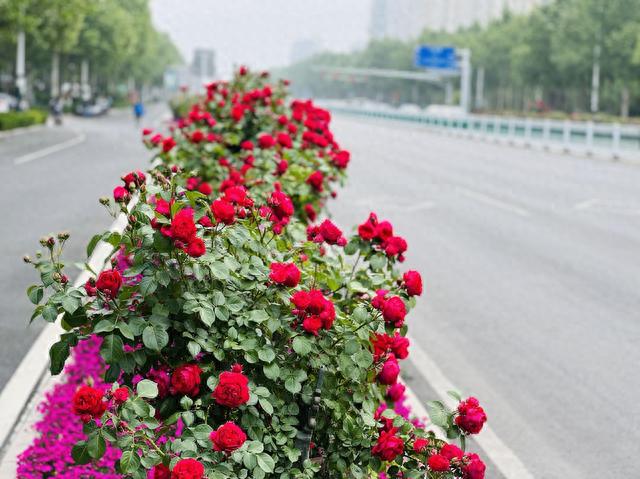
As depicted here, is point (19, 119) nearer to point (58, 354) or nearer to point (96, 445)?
point (58, 354)

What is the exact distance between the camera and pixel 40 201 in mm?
17109

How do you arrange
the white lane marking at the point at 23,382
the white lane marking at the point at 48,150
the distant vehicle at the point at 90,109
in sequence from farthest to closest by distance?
the distant vehicle at the point at 90,109, the white lane marking at the point at 48,150, the white lane marking at the point at 23,382

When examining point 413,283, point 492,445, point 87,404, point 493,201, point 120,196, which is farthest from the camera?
point 493,201

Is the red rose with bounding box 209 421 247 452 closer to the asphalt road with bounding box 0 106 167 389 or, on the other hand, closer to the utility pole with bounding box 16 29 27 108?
the asphalt road with bounding box 0 106 167 389

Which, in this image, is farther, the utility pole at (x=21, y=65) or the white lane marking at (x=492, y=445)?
the utility pole at (x=21, y=65)

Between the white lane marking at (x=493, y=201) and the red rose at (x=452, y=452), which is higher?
the red rose at (x=452, y=452)

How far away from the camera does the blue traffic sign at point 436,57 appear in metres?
78.5

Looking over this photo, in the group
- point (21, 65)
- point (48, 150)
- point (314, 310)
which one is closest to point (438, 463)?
point (314, 310)

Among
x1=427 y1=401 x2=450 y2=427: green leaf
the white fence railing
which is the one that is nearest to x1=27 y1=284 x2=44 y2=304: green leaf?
x1=427 y1=401 x2=450 y2=427: green leaf

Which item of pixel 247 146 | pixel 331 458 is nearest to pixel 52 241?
pixel 331 458

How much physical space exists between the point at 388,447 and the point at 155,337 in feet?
2.91

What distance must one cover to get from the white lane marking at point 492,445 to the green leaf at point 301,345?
2.43m

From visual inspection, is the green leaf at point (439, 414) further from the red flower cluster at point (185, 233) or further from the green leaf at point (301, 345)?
the red flower cluster at point (185, 233)

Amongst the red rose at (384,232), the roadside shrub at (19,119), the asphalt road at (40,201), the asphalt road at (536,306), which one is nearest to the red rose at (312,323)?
the red rose at (384,232)
